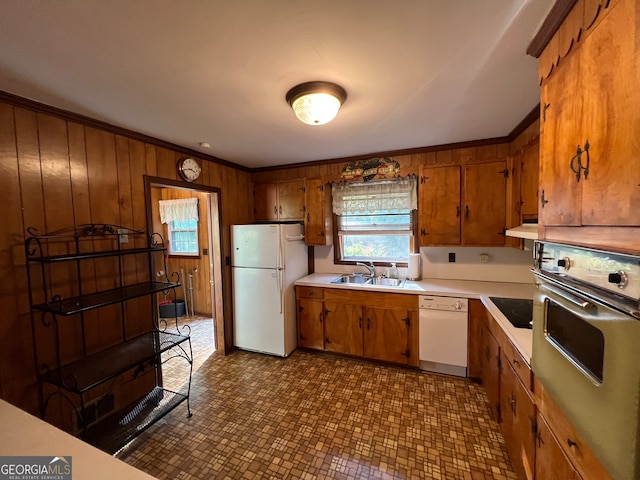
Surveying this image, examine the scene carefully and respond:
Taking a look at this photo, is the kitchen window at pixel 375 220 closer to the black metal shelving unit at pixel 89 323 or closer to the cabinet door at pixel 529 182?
the cabinet door at pixel 529 182

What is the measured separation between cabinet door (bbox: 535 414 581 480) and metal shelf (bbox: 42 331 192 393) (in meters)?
2.32

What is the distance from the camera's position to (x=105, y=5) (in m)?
0.94

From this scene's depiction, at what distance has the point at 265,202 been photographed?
3637 millimetres

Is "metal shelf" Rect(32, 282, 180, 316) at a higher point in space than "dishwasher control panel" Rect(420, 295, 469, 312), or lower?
higher

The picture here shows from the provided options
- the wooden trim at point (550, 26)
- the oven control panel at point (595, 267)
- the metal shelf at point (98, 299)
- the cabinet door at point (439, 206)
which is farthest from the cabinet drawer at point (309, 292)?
the wooden trim at point (550, 26)

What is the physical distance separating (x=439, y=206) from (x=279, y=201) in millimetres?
2015

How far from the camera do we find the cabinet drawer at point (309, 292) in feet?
10.1

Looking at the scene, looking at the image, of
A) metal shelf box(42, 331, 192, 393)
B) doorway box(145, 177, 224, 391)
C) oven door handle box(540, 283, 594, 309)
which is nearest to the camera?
oven door handle box(540, 283, 594, 309)

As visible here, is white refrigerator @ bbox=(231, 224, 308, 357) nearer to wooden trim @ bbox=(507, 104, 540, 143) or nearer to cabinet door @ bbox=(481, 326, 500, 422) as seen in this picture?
cabinet door @ bbox=(481, 326, 500, 422)

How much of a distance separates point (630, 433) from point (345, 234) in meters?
2.92

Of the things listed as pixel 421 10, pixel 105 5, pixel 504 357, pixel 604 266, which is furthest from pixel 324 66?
pixel 504 357

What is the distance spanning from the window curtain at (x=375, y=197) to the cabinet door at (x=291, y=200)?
1.45ft

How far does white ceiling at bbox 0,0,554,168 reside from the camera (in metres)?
0.99

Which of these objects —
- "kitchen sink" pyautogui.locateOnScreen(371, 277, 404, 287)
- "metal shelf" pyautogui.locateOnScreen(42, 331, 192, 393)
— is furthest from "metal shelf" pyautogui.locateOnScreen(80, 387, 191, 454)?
"kitchen sink" pyautogui.locateOnScreen(371, 277, 404, 287)
